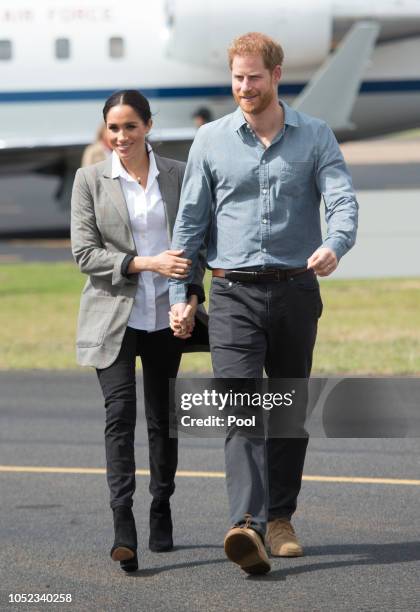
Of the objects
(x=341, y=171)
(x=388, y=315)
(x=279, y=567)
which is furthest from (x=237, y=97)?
(x=388, y=315)

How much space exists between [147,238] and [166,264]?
0.87 ft

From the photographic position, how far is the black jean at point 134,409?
5.87 meters

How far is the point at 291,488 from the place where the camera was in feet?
20.0

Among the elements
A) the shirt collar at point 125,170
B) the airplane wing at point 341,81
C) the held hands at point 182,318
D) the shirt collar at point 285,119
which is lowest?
the airplane wing at point 341,81

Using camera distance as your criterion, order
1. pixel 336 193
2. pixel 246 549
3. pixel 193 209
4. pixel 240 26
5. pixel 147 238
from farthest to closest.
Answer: pixel 240 26
pixel 147 238
pixel 193 209
pixel 336 193
pixel 246 549

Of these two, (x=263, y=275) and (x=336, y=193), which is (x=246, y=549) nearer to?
(x=263, y=275)

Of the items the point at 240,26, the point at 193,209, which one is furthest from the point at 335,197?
the point at 240,26

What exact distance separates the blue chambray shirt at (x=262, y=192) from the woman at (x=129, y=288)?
19cm

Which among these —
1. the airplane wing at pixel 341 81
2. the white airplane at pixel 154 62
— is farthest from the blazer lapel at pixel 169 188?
the white airplane at pixel 154 62

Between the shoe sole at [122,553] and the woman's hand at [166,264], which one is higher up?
the woman's hand at [166,264]

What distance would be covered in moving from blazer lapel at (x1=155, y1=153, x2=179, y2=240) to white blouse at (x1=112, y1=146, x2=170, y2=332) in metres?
0.02

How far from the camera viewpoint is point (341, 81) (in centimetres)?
2086

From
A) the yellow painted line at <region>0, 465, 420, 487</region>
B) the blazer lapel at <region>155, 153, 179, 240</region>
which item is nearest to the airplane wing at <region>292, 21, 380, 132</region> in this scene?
the yellow painted line at <region>0, 465, 420, 487</region>

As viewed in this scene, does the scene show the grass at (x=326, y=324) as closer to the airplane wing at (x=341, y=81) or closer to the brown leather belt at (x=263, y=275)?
the airplane wing at (x=341, y=81)
